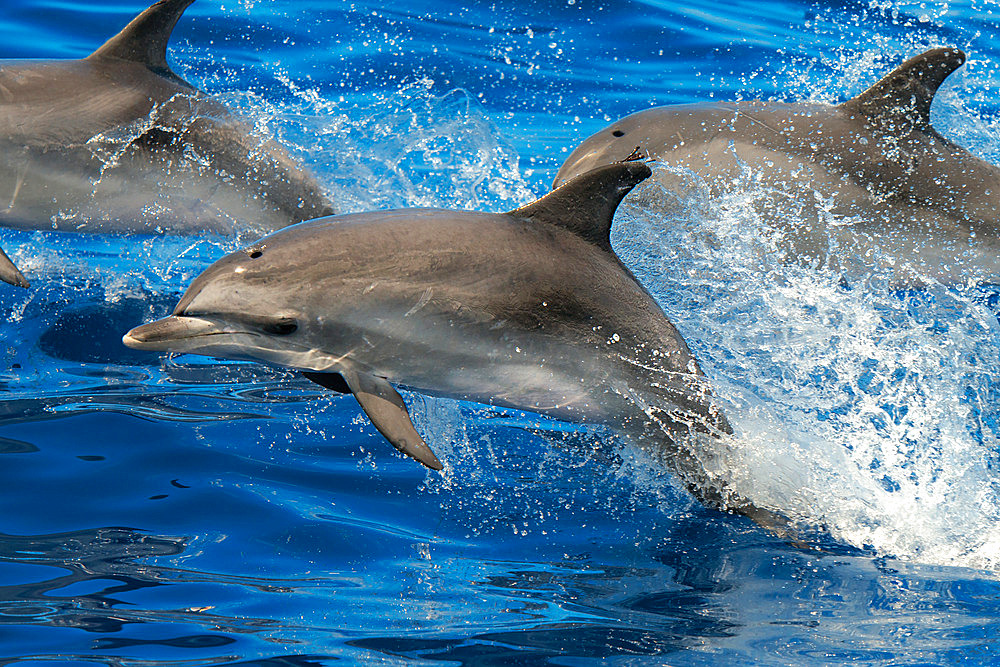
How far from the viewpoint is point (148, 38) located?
6391 mm

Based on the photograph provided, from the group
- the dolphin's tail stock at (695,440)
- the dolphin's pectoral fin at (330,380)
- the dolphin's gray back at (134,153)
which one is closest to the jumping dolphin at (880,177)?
the dolphin's tail stock at (695,440)

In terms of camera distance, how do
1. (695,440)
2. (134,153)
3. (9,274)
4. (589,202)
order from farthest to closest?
(134,153)
(9,274)
(695,440)
(589,202)

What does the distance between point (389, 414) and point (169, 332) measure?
87cm

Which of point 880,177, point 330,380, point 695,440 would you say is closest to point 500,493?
point 695,440

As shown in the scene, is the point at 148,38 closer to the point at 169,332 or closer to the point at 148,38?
the point at 148,38

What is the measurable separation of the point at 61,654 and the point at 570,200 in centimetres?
254

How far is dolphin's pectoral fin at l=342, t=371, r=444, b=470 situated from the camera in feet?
12.9

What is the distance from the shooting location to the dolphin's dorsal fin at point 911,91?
6141 millimetres

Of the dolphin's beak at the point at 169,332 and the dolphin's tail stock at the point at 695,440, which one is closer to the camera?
the dolphin's beak at the point at 169,332

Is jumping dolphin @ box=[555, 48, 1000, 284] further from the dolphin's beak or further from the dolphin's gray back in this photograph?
the dolphin's beak

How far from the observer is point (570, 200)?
4449 millimetres

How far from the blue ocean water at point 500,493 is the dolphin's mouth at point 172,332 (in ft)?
2.77

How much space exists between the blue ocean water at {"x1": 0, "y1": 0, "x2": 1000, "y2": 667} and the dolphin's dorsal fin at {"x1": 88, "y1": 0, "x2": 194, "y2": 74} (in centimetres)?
75

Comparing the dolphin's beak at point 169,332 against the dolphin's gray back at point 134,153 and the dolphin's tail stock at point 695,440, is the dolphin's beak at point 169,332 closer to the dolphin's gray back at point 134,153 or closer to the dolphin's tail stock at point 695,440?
the dolphin's tail stock at point 695,440
